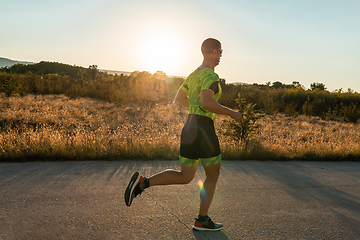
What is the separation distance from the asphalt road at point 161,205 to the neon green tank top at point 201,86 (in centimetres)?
135

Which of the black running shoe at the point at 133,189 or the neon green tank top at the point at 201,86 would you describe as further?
the black running shoe at the point at 133,189

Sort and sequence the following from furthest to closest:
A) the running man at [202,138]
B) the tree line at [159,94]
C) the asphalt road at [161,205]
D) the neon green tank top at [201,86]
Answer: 1. the tree line at [159,94]
2. the asphalt road at [161,205]
3. the running man at [202,138]
4. the neon green tank top at [201,86]

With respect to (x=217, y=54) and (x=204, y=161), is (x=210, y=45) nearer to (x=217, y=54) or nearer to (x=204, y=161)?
(x=217, y=54)

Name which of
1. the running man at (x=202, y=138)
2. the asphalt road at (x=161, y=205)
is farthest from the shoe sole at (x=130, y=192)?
the asphalt road at (x=161, y=205)

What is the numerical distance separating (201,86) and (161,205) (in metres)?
1.74

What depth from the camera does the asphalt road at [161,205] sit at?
275 cm

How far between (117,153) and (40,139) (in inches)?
80.2

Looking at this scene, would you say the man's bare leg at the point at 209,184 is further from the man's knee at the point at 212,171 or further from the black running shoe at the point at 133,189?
the black running shoe at the point at 133,189

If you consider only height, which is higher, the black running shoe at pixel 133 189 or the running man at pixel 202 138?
the running man at pixel 202 138

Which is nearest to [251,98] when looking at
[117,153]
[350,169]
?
[350,169]

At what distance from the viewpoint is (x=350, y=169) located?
589 centimetres

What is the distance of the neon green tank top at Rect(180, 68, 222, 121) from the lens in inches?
98.7

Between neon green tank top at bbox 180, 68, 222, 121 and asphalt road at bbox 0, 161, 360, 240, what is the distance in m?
1.35

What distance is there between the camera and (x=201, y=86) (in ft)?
8.63
